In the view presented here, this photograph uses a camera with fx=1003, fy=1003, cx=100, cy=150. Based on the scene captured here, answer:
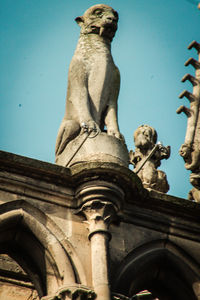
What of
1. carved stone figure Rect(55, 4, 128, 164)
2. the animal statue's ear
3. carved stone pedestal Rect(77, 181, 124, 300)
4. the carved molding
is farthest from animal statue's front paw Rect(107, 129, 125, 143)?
the carved molding

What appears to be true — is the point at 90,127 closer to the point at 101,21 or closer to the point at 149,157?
the point at 149,157

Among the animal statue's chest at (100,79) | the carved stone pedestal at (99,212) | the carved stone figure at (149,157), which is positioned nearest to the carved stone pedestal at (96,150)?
the carved stone pedestal at (99,212)

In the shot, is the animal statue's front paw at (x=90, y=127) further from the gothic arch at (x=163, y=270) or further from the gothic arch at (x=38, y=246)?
the gothic arch at (x=163, y=270)

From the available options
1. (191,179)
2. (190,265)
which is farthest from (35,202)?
(191,179)

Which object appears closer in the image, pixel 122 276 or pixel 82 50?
pixel 122 276

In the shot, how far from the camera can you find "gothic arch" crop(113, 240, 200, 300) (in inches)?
566

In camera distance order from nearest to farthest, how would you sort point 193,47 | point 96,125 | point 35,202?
1. point 35,202
2. point 96,125
3. point 193,47

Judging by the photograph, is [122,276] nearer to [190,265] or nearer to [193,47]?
[190,265]

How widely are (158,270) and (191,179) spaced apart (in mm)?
2774

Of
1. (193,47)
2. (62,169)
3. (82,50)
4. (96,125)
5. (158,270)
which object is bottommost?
(158,270)

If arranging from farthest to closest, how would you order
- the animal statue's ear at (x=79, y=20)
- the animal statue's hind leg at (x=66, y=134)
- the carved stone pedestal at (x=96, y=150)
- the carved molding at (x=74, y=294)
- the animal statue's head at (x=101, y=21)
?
the animal statue's ear at (x=79, y=20) → the animal statue's head at (x=101, y=21) → the animal statue's hind leg at (x=66, y=134) → the carved stone pedestal at (x=96, y=150) → the carved molding at (x=74, y=294)

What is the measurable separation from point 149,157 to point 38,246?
3487 millimetres

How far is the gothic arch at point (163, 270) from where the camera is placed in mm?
14375

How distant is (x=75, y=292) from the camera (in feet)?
43.3
